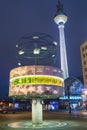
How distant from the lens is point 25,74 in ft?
115

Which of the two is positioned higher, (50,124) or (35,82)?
(35,82)

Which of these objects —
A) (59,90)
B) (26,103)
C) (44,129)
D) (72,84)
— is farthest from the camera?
(26,103)

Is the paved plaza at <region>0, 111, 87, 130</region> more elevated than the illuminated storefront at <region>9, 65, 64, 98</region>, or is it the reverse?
the illuminated storefront at <region>9, 65, 64, 98</region>

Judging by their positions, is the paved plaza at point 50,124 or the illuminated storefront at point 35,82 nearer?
the paved plaza at point 50,124

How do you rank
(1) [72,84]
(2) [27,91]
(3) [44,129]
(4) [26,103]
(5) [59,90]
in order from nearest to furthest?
1. (3) [44,129]
2. (2) [27,91]
3. (5) [59,90]
4. (1) [72,84]
5. (4) [26,103]

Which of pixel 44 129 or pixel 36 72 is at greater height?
pixel 36 72

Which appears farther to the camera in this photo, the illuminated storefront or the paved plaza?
the illuminated storefront

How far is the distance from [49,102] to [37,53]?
324 feet

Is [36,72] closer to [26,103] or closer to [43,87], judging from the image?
[43,87]

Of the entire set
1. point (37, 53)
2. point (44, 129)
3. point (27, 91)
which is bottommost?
point (44, 129)

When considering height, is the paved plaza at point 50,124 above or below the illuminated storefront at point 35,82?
below

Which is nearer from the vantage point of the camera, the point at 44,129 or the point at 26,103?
the point at 44,129

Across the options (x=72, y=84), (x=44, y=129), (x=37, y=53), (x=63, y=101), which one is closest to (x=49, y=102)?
(x=63, y=101)

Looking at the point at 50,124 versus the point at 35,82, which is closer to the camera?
the point at 35,82
